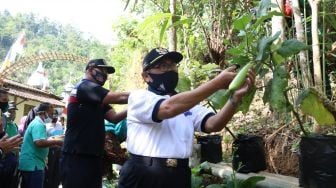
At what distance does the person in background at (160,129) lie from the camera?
1.99 metres

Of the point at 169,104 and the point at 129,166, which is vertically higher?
the point at 169,104

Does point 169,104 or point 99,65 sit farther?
point 99,65

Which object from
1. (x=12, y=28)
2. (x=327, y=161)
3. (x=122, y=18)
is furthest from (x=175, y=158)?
(x=12, y=28)

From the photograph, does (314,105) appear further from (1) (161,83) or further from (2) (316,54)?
(1) (161,83)

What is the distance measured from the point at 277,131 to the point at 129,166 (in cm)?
243

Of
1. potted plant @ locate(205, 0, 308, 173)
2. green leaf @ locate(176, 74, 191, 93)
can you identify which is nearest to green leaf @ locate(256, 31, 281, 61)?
potted plant @ locate(205, 0, 308, 173)

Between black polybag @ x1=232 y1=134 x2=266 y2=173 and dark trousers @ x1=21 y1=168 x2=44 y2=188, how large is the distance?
2.18 metres

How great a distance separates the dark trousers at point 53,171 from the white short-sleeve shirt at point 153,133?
4.32m

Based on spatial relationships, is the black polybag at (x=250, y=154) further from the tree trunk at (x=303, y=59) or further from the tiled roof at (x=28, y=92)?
the tiled roof at (x=28, y=92)

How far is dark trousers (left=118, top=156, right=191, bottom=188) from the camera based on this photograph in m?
2.06

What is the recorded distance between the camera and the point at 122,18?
14.6 meters

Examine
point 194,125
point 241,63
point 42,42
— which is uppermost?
point 42,42

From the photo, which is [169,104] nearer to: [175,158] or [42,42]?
[175,158]

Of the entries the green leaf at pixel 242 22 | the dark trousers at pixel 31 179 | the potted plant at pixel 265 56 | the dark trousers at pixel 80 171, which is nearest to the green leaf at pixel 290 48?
the potted plant at pixel 265 56
